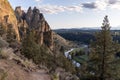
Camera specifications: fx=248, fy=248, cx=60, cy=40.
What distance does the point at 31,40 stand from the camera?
42.6 m

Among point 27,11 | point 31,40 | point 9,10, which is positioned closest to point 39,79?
point 31,40

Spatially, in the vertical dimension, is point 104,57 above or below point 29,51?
above

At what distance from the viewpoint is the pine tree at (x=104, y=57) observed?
21.1 meters

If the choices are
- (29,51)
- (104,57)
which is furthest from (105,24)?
(29,51)

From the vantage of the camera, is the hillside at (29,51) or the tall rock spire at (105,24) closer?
the hillside at (29,51)

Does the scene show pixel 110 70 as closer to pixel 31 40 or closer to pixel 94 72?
pixel 94 72

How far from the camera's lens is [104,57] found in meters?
21.5

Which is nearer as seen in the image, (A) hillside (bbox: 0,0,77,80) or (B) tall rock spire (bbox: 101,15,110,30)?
(A) hillside (bbox: 0,0,77,80)

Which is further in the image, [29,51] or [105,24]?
[29,51]

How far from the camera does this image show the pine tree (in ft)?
69.3

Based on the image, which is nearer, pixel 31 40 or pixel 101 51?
pixel 101 51

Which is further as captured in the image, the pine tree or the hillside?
the pine tree

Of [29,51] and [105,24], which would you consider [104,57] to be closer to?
[105,24]

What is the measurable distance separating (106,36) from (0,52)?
39.5 ft
